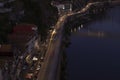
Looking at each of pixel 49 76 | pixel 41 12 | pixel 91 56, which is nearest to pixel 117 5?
pixel 41 12

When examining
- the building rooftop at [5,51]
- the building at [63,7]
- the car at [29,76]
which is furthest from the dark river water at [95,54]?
the building at [63,7]

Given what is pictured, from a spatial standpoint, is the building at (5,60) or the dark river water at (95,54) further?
the dark river water at (95,54)

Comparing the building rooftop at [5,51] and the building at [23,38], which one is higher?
the building rooftop at [5,51]

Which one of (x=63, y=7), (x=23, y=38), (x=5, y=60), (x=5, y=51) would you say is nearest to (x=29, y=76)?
(x=5, y=51)

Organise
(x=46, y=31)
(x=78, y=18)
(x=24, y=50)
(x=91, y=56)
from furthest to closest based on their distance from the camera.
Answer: (x=78, y=18)
(x=46, y=31)
(x=91, y=56)
(x=24, y=50)

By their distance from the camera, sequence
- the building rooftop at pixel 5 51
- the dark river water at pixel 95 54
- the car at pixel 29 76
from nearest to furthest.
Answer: the building rooftop at pixel 5 51 → the car at pixel 29 76 → the dark river water at pixel 95 54

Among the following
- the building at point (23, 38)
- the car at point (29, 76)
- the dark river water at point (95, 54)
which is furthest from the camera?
the dark river water at point (95, 54)

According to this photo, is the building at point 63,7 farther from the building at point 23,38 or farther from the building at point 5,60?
the building at point 5,60

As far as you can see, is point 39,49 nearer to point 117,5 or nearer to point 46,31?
point 46,31

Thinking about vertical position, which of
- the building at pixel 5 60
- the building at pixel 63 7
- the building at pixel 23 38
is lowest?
the building at pixel 63 7
